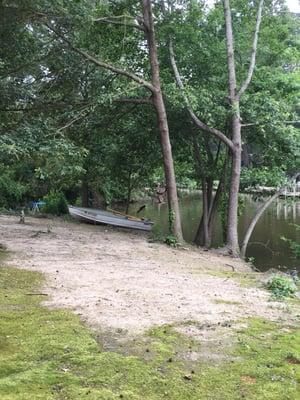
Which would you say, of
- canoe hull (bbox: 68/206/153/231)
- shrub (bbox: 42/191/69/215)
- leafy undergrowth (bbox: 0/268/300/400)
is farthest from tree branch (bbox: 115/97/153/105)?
leafy undergrowth (bbox: 0/268/300/400)

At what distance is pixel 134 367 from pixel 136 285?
128 inches

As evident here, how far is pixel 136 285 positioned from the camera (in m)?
7.00

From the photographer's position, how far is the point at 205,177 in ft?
54.2

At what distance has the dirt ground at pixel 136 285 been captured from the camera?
5262 millimetres

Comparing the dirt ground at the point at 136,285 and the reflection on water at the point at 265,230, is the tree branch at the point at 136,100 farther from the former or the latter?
the reflection on water at the point at 265,230

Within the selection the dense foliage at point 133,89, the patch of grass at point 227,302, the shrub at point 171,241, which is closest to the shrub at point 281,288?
the patch of grass at point 227,302

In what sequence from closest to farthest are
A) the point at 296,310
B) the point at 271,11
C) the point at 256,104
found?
1. the point at 296,310
2. the point at 256,104
3. the point at 271,11

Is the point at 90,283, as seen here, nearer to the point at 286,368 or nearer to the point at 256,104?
the point at 286,368

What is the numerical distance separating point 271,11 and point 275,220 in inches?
560

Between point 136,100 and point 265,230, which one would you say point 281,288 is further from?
point 265,230

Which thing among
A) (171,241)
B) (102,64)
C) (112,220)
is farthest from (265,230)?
(102,64)

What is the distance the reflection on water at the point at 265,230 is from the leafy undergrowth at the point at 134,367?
10.5 m

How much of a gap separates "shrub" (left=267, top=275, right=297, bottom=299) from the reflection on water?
24.0 feet

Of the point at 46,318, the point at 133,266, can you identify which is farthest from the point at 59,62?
the point at 46,318
